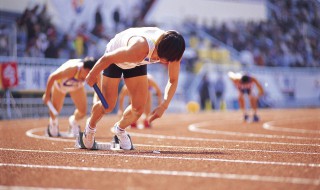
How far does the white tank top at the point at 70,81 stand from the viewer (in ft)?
35.4

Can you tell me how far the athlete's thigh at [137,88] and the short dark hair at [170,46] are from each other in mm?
936

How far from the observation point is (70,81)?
435 inches

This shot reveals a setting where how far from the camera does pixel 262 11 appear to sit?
39.0 meters

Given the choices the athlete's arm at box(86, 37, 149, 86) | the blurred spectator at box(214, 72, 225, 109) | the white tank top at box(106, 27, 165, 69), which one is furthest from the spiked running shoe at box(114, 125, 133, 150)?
the blurred spectator at box(214, 72, 225, 109)

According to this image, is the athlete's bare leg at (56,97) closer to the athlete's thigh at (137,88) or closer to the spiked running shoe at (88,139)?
the spiked running shoe at (88,139)

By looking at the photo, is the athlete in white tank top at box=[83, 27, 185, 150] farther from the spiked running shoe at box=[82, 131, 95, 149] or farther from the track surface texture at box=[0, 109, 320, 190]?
the track surface texture at box=[0, 109, 320, 190]

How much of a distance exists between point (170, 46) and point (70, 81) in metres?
4.80

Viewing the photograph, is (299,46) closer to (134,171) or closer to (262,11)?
(262,11)

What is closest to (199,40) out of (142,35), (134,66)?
(134,66)

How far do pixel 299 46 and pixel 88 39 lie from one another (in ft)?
67.8

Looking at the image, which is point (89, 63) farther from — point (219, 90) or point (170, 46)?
point (219, 90)

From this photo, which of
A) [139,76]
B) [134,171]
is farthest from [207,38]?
[134,171]

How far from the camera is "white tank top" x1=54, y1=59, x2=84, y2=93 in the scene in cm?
1079

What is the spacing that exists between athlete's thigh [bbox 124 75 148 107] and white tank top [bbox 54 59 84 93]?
10.7ft
